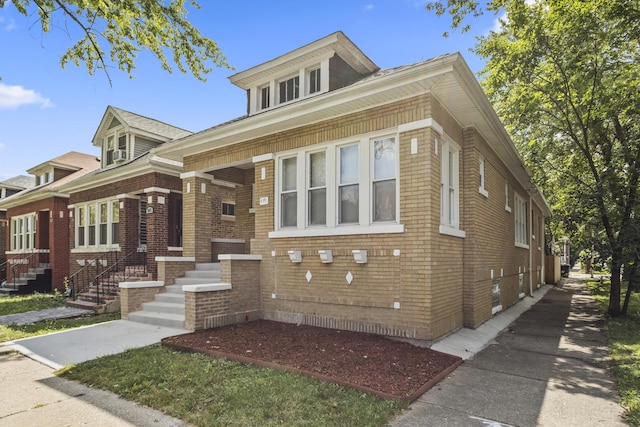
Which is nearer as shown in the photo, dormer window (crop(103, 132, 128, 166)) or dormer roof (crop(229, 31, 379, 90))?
dormer roof (crop(229, 31, 379, 90))

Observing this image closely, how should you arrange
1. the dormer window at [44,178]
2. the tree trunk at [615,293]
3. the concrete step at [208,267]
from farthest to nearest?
the dormer window at [44,178] < the tree trunk at [615,293] < the concrete step at [208,267]

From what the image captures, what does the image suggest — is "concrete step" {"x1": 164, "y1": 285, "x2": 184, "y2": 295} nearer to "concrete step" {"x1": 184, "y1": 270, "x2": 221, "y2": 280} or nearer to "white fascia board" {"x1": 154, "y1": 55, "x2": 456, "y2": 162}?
"concrete step" {"x1": 184, "y1": 270, "x2": 221, "y2": 280}

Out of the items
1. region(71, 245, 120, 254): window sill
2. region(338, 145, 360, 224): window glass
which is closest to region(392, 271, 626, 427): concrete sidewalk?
region(338, 145, 360, 224): window glass

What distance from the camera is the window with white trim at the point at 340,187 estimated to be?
23.5ft

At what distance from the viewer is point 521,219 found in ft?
47.6

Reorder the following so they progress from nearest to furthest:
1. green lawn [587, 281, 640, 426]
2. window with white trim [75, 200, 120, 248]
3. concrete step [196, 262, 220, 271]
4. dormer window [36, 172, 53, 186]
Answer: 1. green lawn [587, 281, 640, 426]
2. concrete step [196, 262, 220, 271]
3. window with white trim [75, 200, 120, 248]
4. dormer window [36, 172, 53, 186]

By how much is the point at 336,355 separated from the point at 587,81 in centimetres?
966

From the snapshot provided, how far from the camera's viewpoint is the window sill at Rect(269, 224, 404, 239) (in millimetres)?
6840

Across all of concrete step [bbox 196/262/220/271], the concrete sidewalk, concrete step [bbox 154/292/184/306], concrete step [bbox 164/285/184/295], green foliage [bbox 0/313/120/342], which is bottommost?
green foliage [bbox 0/313/120/342]

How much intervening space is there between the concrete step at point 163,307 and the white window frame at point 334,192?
261cm

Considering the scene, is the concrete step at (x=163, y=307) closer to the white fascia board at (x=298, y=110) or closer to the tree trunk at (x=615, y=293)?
the white fascia board at (x=298, y=110)

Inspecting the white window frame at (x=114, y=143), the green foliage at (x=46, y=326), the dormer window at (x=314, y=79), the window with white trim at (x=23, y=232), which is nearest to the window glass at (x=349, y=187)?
the dormer window at (x=314, y=79)

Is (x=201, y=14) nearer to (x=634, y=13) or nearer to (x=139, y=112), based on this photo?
(x=634, y=13)

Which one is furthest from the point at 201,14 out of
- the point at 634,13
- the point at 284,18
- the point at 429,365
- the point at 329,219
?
the point at 634,13
